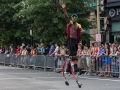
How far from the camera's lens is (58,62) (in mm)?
24094

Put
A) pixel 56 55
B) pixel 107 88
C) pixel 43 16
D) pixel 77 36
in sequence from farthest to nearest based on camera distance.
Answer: pixel 43 16
pixel 56 55
pixel 107 88
pixel 77 36

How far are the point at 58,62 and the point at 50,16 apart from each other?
4881 millimetres

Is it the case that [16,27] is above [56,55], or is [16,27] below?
above

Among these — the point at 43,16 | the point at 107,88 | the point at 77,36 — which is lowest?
the point at 107,88

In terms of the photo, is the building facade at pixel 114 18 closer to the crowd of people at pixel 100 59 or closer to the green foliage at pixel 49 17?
the green foliage at pixel 49 17

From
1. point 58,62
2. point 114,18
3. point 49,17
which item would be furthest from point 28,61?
point 114,18

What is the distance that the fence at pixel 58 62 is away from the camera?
20.2 meters

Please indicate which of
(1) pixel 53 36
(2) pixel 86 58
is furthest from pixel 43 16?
(2) pixel 86 58

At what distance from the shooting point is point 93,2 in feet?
112

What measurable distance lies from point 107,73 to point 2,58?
14.6 meters

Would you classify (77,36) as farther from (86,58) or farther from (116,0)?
(116,0)

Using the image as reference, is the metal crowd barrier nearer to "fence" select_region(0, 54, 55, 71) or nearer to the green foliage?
"fence" select_region(0, 54, 55, 71)

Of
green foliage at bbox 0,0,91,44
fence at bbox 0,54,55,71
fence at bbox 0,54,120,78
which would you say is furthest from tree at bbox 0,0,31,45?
green foliage at bbox 0,0,91,44

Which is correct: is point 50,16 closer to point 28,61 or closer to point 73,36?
point 28,61
